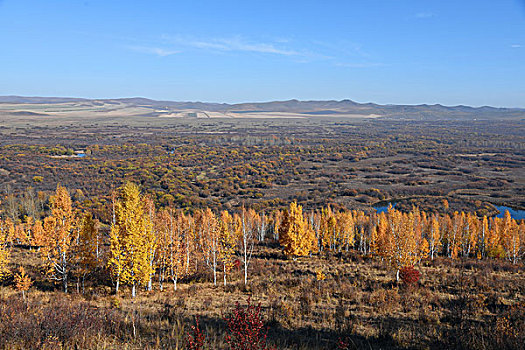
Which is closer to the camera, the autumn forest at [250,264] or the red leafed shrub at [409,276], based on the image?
the autumn forest at [250,264]

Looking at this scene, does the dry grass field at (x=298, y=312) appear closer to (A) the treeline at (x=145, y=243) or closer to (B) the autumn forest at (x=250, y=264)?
(B) the autumn forest at (x=250, y=264)

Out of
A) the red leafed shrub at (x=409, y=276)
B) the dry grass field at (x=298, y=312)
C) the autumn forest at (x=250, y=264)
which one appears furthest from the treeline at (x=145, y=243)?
the red leafed shrub at (x=409, y=276)

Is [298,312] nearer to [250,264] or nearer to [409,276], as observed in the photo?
[409,276]

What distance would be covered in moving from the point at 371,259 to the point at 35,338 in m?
31.6

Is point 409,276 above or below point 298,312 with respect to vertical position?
below

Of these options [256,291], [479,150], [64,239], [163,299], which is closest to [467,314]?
[256,291]

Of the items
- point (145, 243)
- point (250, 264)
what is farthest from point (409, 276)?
point (145, 243)

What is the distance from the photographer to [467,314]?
12.3m

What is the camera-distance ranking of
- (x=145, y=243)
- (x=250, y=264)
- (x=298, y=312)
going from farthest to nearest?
(x=250, y=264) → (x=145, y=243) → (x=298, y=312)

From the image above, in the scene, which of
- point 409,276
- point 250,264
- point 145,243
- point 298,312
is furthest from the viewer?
point 250,264

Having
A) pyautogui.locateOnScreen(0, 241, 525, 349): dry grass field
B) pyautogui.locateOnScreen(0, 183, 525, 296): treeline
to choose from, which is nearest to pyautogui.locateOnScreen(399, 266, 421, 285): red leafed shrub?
pyautogui.locateOnScreen(0, 241, 525, 349): dry grass field

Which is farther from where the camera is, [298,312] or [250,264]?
[250,264]

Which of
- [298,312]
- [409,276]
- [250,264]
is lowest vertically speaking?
[250,264]

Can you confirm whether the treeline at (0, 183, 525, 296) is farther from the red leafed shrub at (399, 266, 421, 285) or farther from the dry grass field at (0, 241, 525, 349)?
the red leafed shrub at (399, 266, 421, 285)
